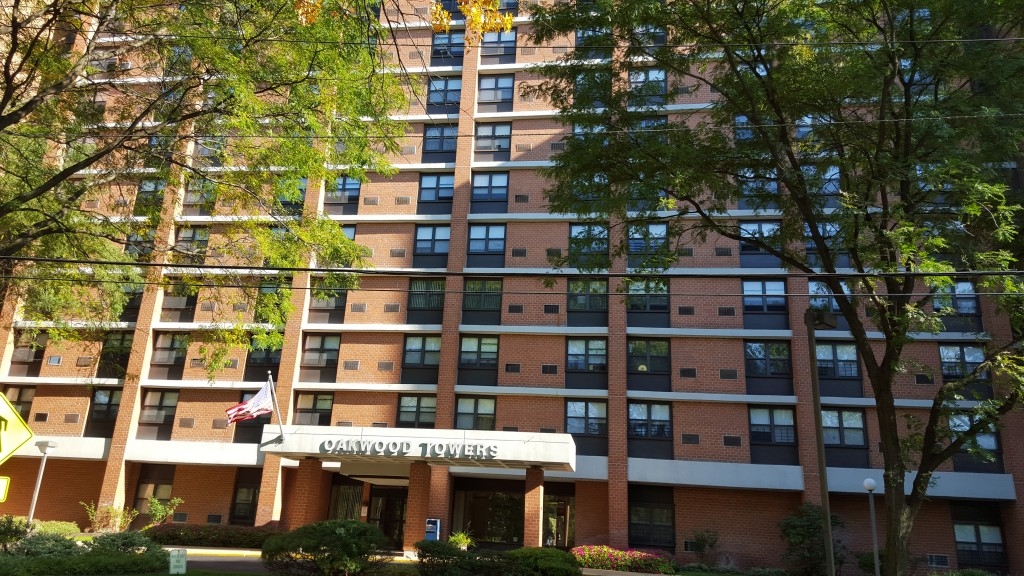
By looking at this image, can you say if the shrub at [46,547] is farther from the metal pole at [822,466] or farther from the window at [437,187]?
the window at [437,187]

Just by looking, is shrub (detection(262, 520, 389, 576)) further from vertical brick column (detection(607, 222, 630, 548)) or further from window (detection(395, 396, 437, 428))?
window (detection(395, 396, 437, 428))

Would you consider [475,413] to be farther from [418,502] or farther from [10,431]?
[10,431]

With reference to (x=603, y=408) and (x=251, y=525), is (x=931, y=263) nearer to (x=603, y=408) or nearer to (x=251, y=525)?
(x=603, y=408)

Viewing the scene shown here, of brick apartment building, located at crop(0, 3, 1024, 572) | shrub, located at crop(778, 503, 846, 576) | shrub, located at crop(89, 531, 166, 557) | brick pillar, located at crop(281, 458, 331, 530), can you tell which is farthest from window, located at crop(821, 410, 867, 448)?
shrub, located at crop(89, 531, 166, 557)

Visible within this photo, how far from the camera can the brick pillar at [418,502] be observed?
1074 inches

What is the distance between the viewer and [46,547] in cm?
1852

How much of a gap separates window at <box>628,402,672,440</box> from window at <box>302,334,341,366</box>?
1372cm

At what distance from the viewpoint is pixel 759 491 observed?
29062mm

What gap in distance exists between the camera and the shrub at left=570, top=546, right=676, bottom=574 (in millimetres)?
25737

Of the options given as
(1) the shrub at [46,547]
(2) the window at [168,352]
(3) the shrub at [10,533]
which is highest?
(2) the window at [168,352]

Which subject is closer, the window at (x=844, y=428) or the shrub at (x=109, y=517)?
the window at (x=844, y=428)

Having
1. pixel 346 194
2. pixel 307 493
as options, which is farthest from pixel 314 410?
pixel 346 194

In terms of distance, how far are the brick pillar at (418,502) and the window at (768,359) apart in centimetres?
1413

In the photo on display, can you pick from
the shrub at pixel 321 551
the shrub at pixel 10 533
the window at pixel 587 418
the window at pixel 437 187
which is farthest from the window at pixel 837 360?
the shrub at pixel 10 533
